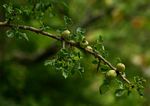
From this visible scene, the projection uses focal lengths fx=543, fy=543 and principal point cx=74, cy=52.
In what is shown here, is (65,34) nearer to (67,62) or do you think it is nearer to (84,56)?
(67,62)

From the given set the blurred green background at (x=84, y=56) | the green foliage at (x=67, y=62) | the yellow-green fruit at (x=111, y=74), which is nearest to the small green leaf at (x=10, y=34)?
the green foliage at (x=67, y=62)

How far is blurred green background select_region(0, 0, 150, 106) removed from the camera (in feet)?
12.7

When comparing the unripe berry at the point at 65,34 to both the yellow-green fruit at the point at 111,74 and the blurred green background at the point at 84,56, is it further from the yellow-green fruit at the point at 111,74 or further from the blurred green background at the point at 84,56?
the blurred green background at the point at 84,56

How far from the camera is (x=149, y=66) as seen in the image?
14.9ft

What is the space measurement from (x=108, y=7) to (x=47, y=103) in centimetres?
104

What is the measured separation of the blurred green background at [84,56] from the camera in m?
A: 3.87

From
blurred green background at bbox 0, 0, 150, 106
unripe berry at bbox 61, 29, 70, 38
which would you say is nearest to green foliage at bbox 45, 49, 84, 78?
unripe berry at bbox 61, 29, 70, 38

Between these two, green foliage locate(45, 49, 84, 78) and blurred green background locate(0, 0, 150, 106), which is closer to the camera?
green foliage locate(45, 49, 84, 78)

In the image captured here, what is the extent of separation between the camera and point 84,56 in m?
3.89

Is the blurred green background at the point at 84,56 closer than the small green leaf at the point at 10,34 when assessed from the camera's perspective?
No

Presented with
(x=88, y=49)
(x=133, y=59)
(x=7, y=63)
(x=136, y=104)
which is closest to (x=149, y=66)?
(x=133, y=59)

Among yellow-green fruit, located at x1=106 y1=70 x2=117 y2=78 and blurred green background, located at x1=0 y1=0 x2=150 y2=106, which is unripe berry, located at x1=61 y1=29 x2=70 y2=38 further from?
blurred green background, located at x1=0 y1=0 x2=150 y2=106

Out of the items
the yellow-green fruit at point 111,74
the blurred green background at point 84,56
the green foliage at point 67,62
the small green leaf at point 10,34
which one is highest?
the blurred green background at point 84,56

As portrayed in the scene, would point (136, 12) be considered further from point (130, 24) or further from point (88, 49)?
point (88, 49)
